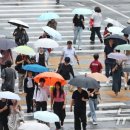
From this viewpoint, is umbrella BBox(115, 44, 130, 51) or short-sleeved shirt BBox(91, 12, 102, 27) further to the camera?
short-sleeved shirt BBox(91, 12, 102, 27)

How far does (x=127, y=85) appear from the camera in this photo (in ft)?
79.9

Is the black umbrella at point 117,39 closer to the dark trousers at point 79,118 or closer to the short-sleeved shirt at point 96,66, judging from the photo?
the short-sleeved shirt at point 96,66

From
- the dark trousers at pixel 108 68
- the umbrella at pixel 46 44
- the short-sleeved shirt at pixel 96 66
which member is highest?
the umbrella at pixel 46 44

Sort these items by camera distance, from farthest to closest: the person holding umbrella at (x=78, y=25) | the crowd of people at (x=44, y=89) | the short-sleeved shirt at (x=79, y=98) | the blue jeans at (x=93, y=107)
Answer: the person holding umbrella at (x=78, y=25), the blue jeans at (x=93, y=107), the short-sleeved shirt at (x=79, y=98), the crowd of people at (x=44, y=89)

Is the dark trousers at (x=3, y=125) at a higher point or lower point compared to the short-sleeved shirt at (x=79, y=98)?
lower

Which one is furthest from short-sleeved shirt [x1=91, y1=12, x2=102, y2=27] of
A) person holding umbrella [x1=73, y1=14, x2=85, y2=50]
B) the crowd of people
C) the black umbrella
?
the black umbrella

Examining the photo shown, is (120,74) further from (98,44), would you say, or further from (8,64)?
(98,44)

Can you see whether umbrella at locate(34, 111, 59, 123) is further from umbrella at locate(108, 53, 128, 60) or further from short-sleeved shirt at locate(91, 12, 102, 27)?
short-sleeved shirt at locate(91, 12, 102, 27)

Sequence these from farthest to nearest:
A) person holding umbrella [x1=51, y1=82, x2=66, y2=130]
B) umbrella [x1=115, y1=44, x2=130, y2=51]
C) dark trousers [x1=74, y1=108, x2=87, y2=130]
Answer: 1. umbrella [x1=115, y1=44, x2=130, y2=51]
2. person holding umbrella [x1=51, y1=82, x2=66, y2=130]
3. dark trousers [x1=74, y1=108, x2=87, y2=130]

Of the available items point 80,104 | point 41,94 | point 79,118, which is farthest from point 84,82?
point 41,94

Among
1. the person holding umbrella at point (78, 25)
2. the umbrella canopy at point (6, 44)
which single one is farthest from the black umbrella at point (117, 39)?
the person holding umbrella at point (78, 25)

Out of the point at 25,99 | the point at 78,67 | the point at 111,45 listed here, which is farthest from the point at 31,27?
the point at 25,99

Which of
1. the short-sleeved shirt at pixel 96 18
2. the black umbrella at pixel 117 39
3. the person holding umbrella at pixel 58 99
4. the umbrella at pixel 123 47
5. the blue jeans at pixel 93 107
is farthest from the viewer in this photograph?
the short-sleeved shirt at pixel 96 18

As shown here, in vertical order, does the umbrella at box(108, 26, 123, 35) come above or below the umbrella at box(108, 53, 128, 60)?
above
